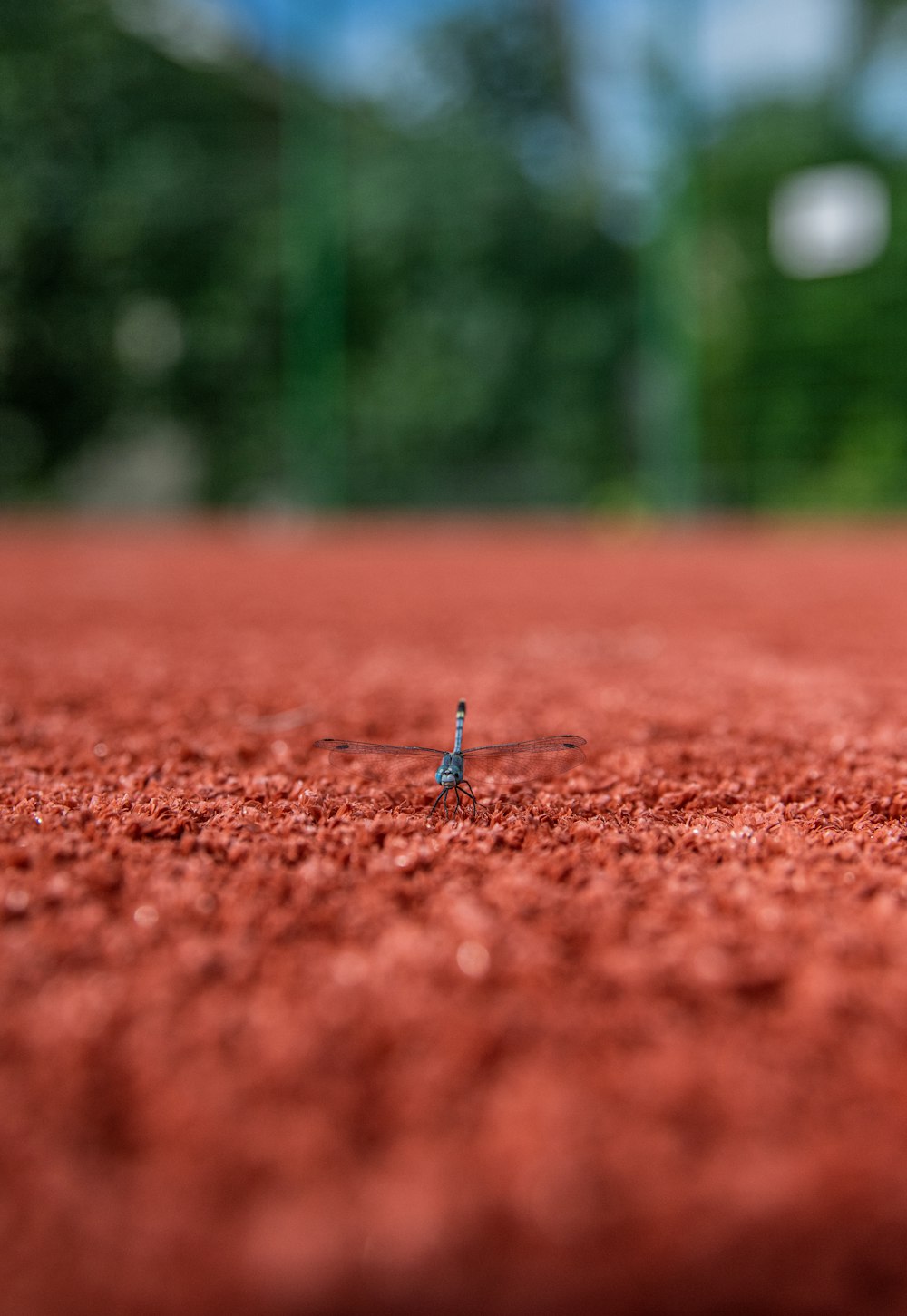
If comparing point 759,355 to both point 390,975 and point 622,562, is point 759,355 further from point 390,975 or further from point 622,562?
point 390,975

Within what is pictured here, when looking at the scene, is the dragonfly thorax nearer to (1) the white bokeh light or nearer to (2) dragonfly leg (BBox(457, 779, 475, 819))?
(2) dragonfly leg (BBox(457, 779, 475, 819))

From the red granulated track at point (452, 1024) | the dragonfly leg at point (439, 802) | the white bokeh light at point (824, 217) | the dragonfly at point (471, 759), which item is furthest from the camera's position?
the white bokeh light at point (824, 217)

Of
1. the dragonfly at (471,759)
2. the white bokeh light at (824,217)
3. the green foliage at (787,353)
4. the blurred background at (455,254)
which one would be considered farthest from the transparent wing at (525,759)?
the white bokeh light at (824,217)

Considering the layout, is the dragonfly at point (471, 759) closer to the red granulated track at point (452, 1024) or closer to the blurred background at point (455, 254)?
the red granulated track at point (452, 1024)

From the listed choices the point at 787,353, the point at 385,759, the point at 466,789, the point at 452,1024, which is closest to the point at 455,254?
the point at 787,353

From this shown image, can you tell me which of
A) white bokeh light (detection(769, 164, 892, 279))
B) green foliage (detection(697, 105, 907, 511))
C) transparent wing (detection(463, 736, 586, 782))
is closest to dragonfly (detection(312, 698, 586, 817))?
transparent wing (detection(463, 736, 586, 782))
